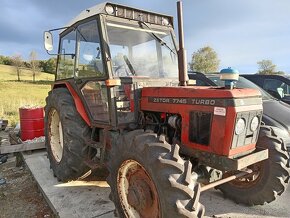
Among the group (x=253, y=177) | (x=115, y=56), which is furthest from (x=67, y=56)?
(x=253, y=177)

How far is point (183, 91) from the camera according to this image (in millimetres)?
3014

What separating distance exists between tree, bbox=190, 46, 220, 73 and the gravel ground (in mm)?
32125

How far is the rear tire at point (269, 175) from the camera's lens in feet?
10.8

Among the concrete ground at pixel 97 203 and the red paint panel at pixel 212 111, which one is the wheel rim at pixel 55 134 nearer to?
the concrete ground at pixel 97 203

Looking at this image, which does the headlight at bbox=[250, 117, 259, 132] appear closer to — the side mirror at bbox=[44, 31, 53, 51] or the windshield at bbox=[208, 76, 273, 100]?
the side mirror at bbox=[44, 31, 53, 51]

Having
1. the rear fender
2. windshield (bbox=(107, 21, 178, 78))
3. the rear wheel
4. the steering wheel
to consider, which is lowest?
the rear wheel

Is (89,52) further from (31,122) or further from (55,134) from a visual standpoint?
(31,122)

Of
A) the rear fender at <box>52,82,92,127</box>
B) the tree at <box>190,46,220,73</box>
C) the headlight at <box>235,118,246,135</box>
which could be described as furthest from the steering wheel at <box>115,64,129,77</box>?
the tree at <box>190,46,220,73</box>

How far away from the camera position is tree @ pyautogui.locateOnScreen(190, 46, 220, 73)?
35.8 meters

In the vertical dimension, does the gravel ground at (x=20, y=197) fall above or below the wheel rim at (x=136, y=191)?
below

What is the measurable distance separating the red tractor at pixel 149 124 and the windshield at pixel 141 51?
15 millimetres

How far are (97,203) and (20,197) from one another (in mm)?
1437

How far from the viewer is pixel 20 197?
13.8ft

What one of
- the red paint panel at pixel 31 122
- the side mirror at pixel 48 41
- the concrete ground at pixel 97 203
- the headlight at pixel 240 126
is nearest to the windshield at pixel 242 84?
the concrete ground at pixel 97 203
